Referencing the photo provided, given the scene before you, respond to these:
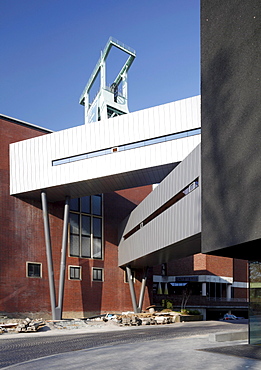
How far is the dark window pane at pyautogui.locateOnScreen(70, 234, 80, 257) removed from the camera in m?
36.7

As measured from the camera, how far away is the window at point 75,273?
35969mm

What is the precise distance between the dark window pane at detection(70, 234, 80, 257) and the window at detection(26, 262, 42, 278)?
3581 mm

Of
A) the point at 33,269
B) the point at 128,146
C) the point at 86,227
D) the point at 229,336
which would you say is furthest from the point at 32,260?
the point at 229,336

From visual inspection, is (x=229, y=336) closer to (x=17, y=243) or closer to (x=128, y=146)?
(x=128, y=146)

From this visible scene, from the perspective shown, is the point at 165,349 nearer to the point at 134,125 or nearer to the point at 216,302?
the point at 134,125

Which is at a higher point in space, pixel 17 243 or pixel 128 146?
pixel 128 146

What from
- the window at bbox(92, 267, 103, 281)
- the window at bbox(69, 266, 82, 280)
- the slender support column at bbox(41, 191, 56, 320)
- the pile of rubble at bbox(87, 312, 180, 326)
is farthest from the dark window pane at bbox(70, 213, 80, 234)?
the pile of rubble at bbox(87, 312, 180, 326)

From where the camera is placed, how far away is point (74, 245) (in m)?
36.9

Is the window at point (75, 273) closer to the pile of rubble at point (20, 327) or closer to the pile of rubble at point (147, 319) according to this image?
the pile of rubble at point (147, 319)

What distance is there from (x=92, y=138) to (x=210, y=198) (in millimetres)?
19285

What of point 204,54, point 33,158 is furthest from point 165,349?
point 33,158

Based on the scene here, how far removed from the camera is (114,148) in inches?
1160

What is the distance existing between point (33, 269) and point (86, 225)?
6.88 m

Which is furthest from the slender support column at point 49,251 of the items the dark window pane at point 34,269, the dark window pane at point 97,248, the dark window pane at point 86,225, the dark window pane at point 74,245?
the dark window pane at point 97,248
